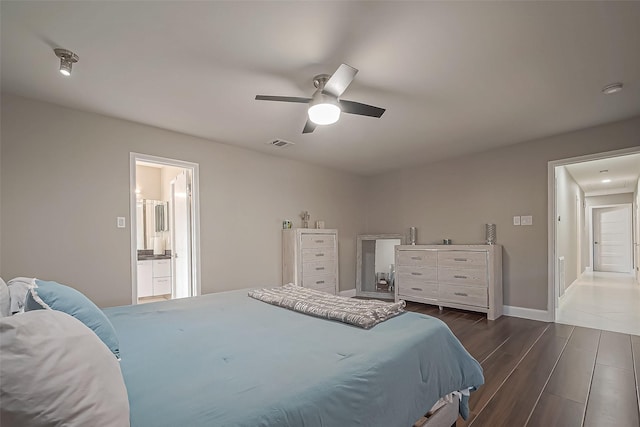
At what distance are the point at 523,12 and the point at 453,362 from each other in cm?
203

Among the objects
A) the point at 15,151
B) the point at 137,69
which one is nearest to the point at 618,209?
the point at 137,69

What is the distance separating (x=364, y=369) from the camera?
1196 millimetres

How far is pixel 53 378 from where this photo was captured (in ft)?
2.21

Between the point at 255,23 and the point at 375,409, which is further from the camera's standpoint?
the point at 255,23

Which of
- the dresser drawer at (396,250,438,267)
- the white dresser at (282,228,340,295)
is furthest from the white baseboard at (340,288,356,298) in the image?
the dresser drawer at (396,250,438,267)

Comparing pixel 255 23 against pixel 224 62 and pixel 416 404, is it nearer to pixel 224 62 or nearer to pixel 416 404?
pixel 224 62

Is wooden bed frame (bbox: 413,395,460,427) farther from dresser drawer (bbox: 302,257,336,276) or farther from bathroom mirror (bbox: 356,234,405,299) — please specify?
bathroom mirror (bbox: 356,234,405,299)

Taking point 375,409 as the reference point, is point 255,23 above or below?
above

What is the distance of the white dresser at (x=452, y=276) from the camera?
3998mm

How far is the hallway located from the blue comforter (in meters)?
3.15

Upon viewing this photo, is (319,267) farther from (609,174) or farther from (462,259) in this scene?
(609,174)

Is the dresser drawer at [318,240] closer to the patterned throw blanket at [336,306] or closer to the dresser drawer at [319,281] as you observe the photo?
the dresser drawer at [319,281]

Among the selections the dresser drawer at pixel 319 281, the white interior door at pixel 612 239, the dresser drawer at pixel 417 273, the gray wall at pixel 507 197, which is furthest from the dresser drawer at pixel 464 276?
the white interior door at pixel 612 239

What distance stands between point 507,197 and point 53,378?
4.93m
